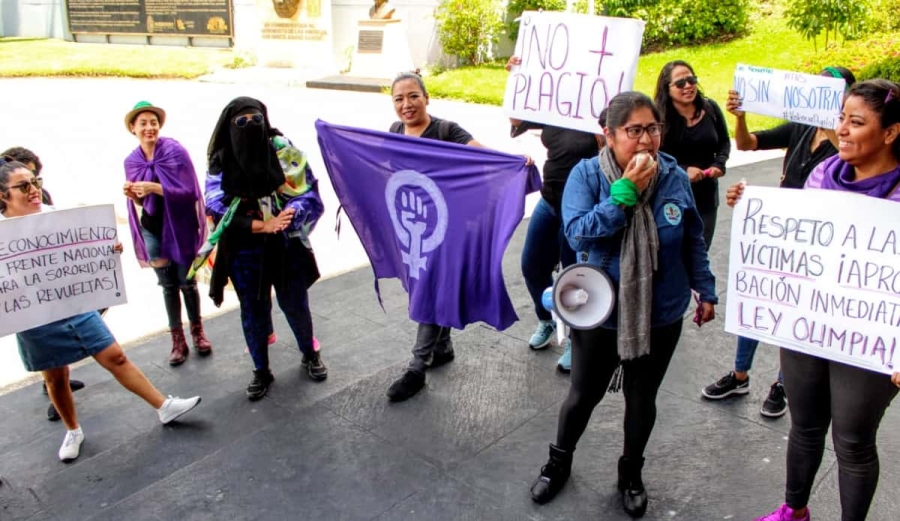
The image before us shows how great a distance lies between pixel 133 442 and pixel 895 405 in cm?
407

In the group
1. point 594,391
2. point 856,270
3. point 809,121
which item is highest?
point 809,121

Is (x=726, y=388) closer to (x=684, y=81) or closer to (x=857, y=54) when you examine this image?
(x=684, y=81)

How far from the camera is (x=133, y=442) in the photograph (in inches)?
162

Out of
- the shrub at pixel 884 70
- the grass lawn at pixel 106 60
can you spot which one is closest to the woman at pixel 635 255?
the shrub at pixel 884 70

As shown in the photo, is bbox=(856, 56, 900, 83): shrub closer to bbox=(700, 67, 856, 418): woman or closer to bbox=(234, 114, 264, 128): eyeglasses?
bbox=(700, 67, 856, 418): woman

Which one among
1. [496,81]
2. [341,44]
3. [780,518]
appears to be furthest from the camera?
[341,44]

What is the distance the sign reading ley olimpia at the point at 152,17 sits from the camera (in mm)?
24484

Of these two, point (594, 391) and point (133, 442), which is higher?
point (594, 391)

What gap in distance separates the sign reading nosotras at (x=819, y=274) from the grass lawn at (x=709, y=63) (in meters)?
13.2

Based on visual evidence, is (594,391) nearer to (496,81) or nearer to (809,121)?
(809,121)

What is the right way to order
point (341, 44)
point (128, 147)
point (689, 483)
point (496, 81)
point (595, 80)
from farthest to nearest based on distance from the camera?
1. point (341, 44)
2. point (496, 81)
3. point (128, 147)
4. point (595, 80)
5. point (689, 483)

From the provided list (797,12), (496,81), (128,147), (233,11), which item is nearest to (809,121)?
(128,147)

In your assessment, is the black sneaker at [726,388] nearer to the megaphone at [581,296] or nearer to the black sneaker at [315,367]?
the megaphone at [581,296]

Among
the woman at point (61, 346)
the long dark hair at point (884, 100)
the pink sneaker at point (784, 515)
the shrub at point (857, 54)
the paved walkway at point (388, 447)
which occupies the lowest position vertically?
the paved walkway at point (388, 447)
